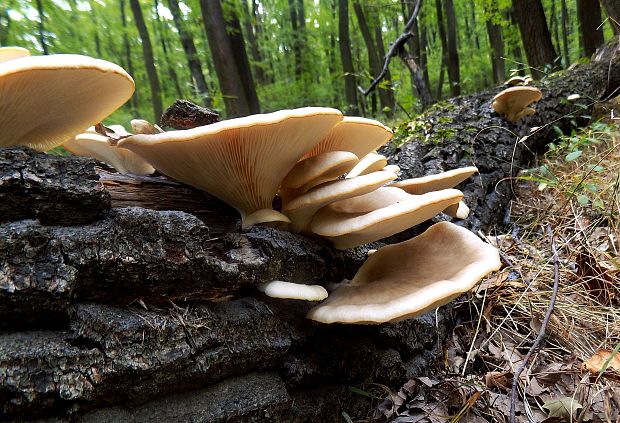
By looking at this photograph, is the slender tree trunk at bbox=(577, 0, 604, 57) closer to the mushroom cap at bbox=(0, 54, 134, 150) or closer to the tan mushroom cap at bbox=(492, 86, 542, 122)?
the tan mushroom cap at bbox=(492, 86, 542, 122)

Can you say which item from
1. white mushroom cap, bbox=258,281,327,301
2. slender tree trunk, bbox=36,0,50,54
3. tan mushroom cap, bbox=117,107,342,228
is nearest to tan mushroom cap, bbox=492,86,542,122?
tan mushroom cap, bbox=117,107,342,228

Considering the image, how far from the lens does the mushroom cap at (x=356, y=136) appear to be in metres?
1.85

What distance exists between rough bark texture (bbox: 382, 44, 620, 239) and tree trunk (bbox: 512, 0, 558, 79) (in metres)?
2.60

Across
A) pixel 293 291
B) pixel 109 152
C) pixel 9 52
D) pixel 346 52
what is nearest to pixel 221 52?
pixel 109 152

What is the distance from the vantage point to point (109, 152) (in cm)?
206

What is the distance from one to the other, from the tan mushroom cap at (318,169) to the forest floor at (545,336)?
107 centimetres

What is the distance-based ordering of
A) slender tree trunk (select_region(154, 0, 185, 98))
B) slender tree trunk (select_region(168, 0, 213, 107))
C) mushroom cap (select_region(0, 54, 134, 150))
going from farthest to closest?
1. slender tree trunk (select_region(154, 0, 185, 98))
2. slender tree trunk (select_region(168, 0, 213, 107))
3. mushroom cap (select_region(0, 54, 134, 150))

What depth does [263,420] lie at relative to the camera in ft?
4.99

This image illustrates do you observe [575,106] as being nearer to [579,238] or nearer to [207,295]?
[579,238]

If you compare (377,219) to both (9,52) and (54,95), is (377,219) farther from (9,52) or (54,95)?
(9,52)

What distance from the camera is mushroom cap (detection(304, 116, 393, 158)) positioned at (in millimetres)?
1846

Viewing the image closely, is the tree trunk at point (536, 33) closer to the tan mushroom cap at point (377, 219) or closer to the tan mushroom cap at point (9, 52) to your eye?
the tan mushroom cap at point (377, 219)

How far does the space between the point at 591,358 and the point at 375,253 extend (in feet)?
3.90

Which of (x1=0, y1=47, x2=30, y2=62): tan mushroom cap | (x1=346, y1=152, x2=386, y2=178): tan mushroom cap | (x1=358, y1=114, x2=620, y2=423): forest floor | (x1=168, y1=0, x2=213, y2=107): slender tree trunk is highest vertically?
(x1=168, y1=0, x2=213, y2=107): slender tree trunk
